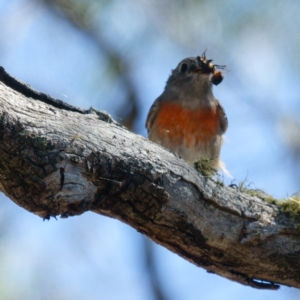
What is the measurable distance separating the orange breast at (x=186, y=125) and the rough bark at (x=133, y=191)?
2562 millimetres

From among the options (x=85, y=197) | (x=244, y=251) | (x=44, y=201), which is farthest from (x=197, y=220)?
(x=44, y=201)

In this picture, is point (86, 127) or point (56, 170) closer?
point (56, 170)

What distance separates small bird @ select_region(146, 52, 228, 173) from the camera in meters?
6.39

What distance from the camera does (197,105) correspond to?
22.0 feet

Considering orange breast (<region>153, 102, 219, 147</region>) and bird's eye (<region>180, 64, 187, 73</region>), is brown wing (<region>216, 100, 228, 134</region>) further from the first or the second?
bird's eye (<region>180, 64, 187, 73</region>)

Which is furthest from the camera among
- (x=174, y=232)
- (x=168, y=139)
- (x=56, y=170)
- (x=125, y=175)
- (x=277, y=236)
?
(x=168, y=139)

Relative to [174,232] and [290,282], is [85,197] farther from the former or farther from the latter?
[290,282]

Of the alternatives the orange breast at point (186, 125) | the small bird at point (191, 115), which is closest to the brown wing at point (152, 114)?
the small bird at point (191, 115)

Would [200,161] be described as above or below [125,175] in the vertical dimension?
above

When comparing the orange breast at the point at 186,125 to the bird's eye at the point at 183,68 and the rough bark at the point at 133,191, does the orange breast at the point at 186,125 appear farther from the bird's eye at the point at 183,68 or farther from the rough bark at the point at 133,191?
the rough bark at the point at 133,191

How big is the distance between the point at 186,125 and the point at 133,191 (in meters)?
3.29

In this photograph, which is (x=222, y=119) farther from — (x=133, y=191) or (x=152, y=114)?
(x=133, y=191)

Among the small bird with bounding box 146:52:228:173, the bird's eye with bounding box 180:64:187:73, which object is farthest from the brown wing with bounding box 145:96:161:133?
the bird's eye with bounding box 180:64:187:73

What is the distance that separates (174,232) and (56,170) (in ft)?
3.02
